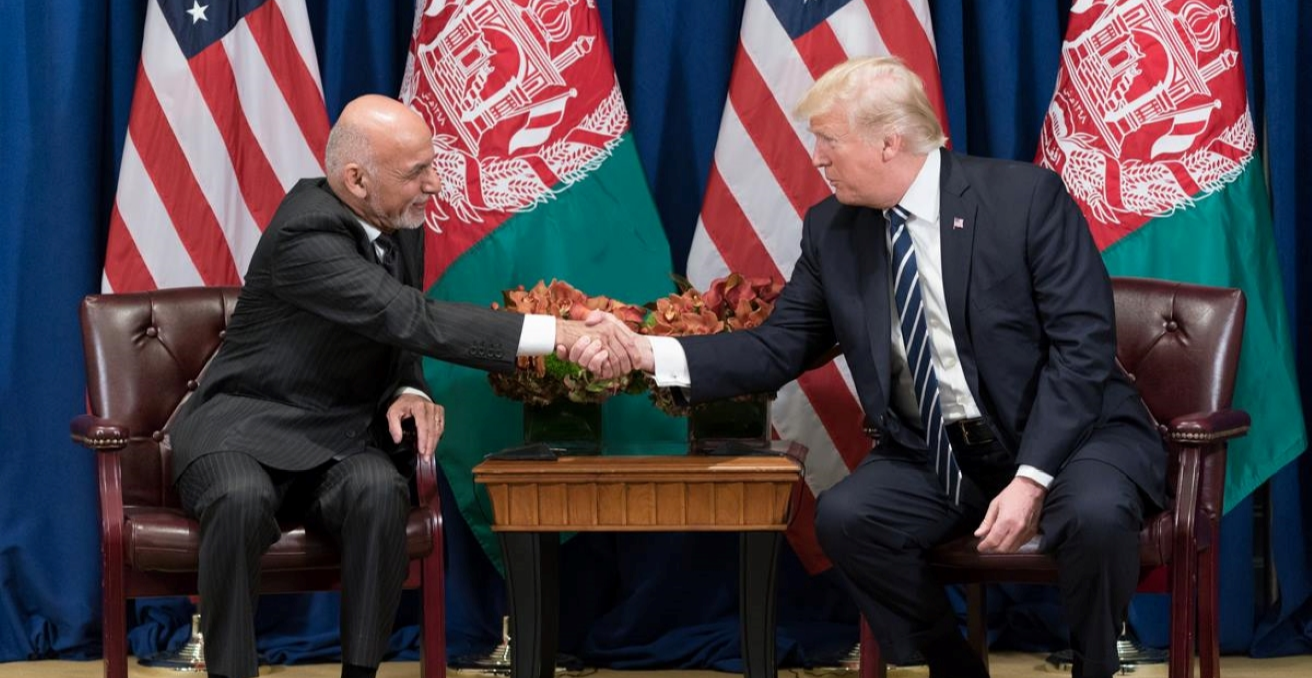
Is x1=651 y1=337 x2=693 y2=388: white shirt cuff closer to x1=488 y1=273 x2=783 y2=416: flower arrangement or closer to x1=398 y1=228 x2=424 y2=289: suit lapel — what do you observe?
x1=488 y1=273 x2=783 y2=416: flower arrangement

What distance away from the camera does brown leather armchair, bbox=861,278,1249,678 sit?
11.6ft

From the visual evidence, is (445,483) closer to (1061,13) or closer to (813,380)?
(813,380)

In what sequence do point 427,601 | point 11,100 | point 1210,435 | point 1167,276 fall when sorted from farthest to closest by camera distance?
1. point 11,100
2. point 1167,276
3. point 427,601
4. point 1210,435

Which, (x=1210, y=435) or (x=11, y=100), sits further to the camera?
(x=11, y=100)

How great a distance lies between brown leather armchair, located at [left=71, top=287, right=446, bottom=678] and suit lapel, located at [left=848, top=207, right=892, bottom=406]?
→ 3.47 ft

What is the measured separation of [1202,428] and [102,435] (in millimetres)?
2381

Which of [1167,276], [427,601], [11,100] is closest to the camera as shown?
[427,601]

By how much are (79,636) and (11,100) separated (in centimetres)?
154

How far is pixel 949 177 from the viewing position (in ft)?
12.2

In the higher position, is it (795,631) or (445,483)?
(445,483)

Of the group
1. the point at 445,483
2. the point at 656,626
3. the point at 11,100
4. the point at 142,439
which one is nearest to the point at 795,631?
the point at 656,626

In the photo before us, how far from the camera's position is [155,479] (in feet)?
13.4

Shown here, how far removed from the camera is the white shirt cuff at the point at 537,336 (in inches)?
148

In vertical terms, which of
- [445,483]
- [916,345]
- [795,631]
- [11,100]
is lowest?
[795,631]
